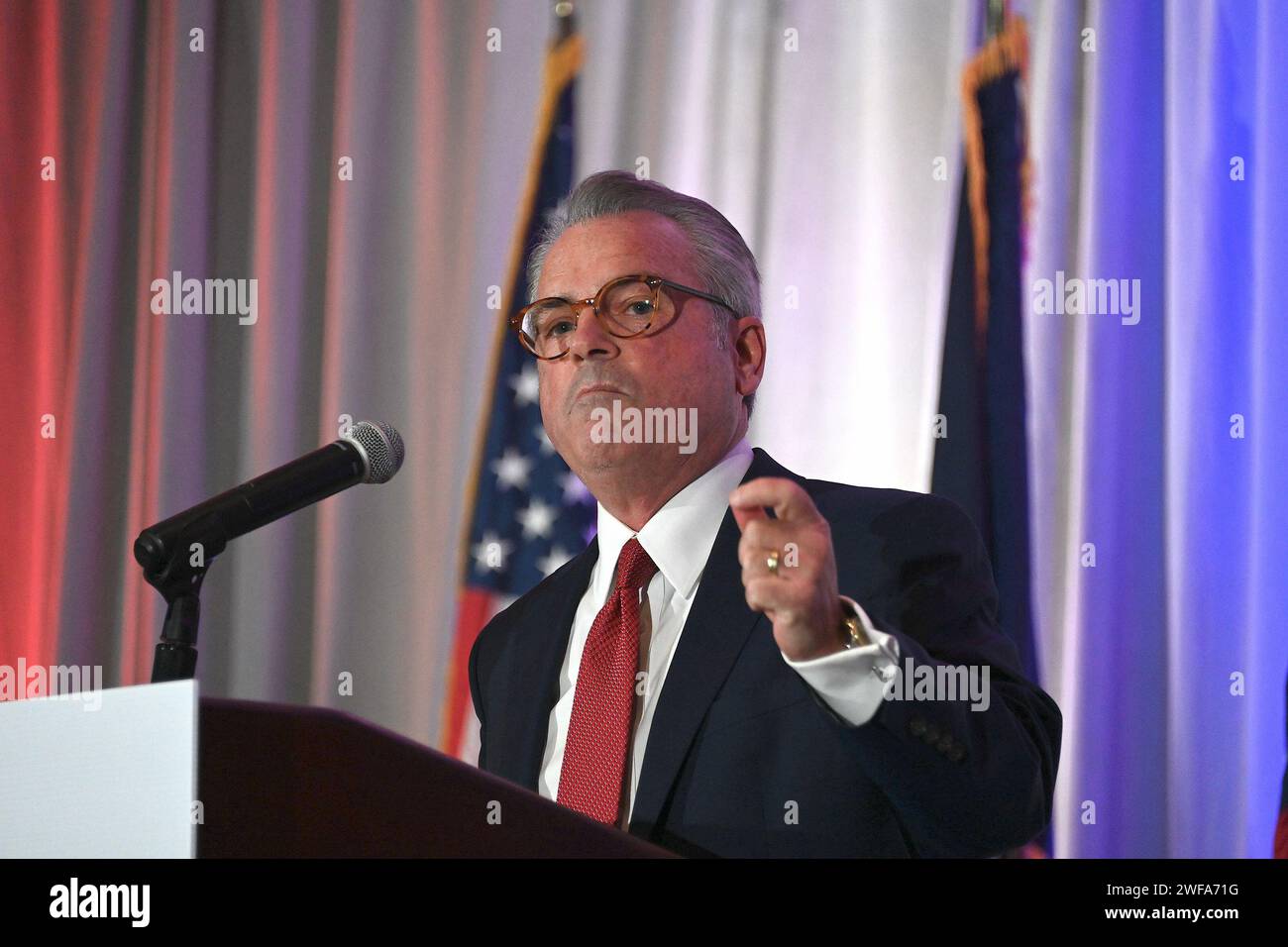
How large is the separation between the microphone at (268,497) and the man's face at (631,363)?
0.51 m

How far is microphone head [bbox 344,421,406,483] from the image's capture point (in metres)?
1.58

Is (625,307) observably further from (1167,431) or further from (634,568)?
(1167,431)

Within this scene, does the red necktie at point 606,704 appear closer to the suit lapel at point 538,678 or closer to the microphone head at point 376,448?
the suit lapel at point 538,678

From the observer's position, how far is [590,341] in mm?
2096

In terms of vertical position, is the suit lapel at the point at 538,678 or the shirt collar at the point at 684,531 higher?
the shirt collar at the point at 684,531

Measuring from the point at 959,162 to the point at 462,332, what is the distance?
1.32 meters

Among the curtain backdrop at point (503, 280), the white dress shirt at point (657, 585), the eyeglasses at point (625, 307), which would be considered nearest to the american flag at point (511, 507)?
the curtain backdrop at point (503, 280)

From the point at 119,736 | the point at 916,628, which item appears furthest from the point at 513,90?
the point at 119,736

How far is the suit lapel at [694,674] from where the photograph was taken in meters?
1.67

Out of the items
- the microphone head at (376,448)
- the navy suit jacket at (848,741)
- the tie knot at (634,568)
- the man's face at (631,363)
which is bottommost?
the navy suit jacket at (848,741)
